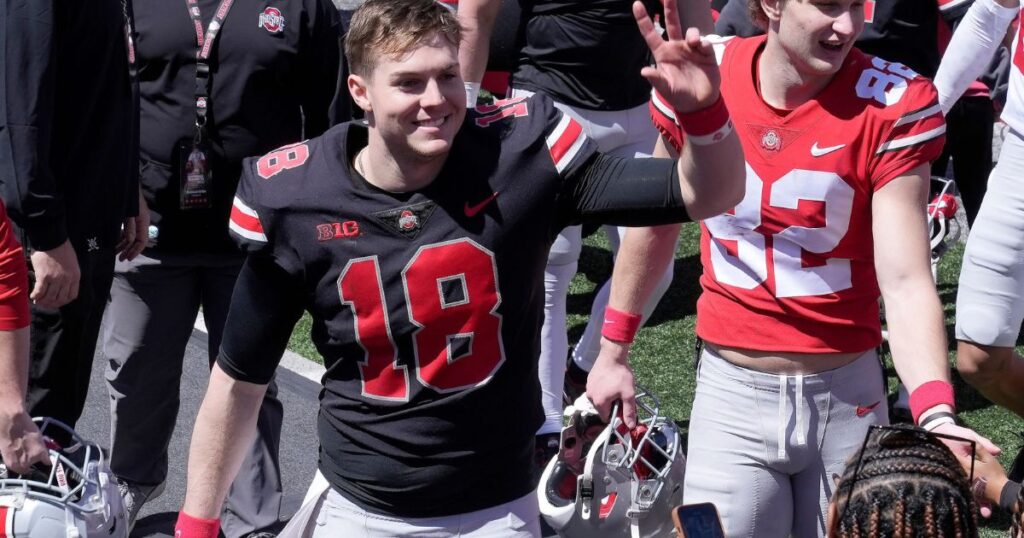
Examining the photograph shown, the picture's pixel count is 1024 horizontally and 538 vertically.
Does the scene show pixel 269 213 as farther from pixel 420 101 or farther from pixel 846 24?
pixel 846 24

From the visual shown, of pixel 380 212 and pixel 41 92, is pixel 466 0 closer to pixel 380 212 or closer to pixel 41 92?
pixel 41 92

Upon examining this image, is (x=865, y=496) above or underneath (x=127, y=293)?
above

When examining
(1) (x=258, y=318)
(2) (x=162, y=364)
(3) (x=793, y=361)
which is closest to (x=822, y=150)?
(3) (x=793, y=361)

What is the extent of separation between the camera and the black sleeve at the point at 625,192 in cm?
289

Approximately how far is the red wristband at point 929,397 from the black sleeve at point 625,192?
62cm

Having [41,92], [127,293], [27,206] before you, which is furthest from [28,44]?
[127,293]

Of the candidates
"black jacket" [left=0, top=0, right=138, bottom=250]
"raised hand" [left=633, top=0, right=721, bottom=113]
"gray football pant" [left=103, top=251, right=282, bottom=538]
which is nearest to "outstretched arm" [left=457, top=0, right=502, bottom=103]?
"gray football pant" [left=103, top=251, right=282, bottom=538]

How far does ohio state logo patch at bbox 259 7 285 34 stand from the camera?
4.62 metres

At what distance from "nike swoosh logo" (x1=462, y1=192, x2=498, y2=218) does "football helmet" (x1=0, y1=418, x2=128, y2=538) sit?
1.47m

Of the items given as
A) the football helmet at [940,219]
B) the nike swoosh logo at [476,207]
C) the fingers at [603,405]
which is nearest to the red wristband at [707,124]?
the nike swoosh logo at [476,207]

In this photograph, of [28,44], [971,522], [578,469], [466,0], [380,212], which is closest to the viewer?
[971,522]

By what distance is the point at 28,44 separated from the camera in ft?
13.5

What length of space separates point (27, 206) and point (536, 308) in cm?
175

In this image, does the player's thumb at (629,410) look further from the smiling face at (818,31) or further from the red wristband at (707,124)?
the red wristband at (707,124)
